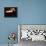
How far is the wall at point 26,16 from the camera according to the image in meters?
5.69

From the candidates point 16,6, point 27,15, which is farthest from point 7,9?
point 27,15

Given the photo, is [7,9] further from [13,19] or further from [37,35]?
[37,35]

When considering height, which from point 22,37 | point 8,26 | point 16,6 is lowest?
point 22,37

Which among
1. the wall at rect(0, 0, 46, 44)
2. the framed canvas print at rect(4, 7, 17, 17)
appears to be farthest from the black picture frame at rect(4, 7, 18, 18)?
the wall at rect(0, 0, 46, 44)

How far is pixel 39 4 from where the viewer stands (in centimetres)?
570

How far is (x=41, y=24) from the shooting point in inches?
224

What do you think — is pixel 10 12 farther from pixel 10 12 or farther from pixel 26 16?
pixel 26 16

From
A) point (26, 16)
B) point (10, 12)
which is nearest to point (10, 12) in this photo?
point (10, 12)

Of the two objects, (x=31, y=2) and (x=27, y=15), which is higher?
(x=31, y=2)

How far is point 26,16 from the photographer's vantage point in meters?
5.71

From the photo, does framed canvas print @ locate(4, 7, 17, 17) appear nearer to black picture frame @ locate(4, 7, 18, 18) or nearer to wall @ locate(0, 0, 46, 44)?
black picture frame @ locate(4, 7, 18, 18)

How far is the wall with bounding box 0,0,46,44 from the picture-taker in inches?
224

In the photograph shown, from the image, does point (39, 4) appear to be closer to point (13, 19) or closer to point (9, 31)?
point (13, 19)

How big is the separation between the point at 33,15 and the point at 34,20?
20 cm
